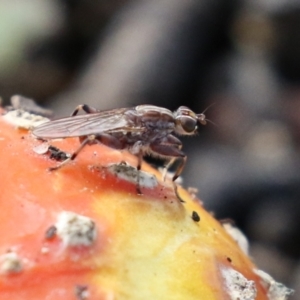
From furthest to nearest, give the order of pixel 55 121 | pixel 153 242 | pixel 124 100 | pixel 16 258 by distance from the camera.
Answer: pixel 124 100 < pixel 55 121 < pixel 153 242 < pixel 16 258

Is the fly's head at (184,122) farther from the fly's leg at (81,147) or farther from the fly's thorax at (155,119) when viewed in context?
the fly's leg at (81,147)

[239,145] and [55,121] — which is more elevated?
[55,121]

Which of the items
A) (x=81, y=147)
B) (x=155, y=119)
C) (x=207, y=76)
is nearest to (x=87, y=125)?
(x=81, y=147)

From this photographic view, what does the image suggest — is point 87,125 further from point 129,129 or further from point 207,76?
point 207,76

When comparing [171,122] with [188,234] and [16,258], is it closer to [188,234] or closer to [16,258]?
[188,234]

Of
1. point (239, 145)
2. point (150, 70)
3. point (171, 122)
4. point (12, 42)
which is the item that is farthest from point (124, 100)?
point (171, 122)

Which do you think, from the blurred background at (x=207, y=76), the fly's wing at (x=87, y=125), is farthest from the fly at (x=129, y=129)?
the blurred background at (x=207, y=76)
